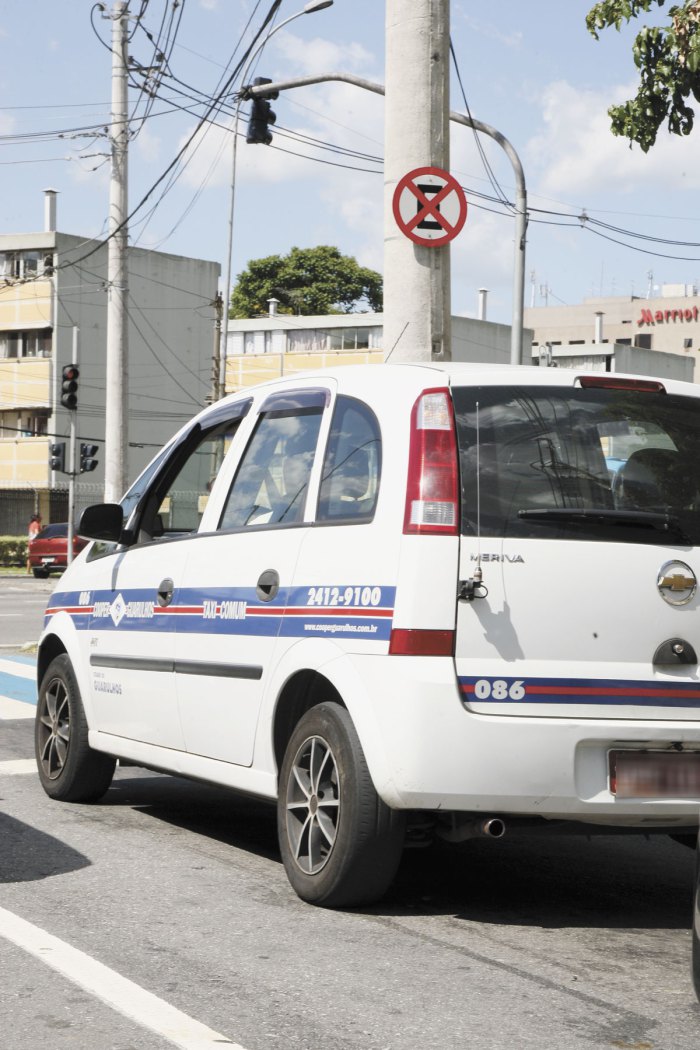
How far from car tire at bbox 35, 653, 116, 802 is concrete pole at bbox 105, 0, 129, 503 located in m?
13.0

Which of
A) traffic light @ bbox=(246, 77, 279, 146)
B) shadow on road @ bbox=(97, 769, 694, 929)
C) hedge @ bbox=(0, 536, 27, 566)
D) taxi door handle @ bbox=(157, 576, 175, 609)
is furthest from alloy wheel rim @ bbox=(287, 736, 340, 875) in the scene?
hedge @ bbox=(0, 536, 27, 566)

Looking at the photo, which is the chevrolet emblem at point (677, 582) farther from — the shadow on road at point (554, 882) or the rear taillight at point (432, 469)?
the shadow on road at point (554, 882)

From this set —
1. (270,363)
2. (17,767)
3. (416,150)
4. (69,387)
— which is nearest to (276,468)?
(17,767)

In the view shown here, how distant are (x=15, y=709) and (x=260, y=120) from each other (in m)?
7.86

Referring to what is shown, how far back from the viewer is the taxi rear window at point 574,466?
17.0ft

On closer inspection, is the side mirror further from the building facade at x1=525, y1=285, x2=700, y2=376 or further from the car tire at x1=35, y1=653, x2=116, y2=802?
the building facade at x1=525, y1=285, x2=700, y2=376

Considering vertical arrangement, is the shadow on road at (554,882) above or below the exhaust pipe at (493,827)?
below

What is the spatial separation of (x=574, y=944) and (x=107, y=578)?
10.6ft

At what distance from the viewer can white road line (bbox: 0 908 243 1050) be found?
398 centimetres

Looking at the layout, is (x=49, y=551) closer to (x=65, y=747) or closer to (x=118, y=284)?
(x=118, y=284)

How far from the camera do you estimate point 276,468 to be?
6207 mm

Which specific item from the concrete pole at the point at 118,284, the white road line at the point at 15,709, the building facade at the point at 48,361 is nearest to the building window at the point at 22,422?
the building facade at the point at 48,361

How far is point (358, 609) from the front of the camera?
5312 mm

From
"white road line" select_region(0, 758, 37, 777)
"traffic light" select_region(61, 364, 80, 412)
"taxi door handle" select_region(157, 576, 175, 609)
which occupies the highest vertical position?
"traffic light" select_region(61, 364, 80, 412)
